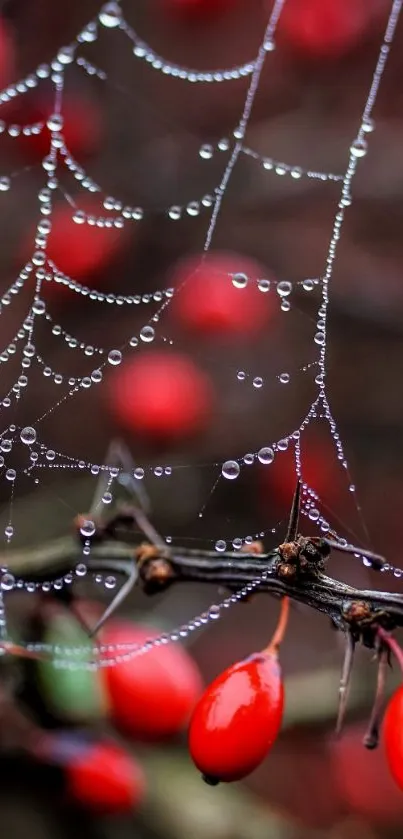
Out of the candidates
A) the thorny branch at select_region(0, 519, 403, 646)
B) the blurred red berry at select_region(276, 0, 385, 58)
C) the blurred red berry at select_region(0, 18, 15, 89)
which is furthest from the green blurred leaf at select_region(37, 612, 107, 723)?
the blurred red berry at select_region(276, 0, 385, 58)

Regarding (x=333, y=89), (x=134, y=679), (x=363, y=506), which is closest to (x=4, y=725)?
(x=134, y=679)

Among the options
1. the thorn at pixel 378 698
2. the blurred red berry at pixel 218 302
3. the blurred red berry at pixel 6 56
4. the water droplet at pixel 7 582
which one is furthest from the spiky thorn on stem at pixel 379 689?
the blurred red berry at pixel 6 56

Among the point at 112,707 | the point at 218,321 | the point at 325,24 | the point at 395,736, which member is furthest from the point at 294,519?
the point at 325,24

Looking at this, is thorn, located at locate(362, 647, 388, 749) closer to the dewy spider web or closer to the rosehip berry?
the dewy spider web

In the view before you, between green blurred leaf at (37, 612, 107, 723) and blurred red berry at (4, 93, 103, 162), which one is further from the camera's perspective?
blurred red berry at (4, 93, 103, 162)

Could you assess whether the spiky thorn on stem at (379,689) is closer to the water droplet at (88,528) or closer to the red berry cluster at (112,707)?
the water droplet at (88,528)

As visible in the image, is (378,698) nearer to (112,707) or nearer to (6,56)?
(112,707)
